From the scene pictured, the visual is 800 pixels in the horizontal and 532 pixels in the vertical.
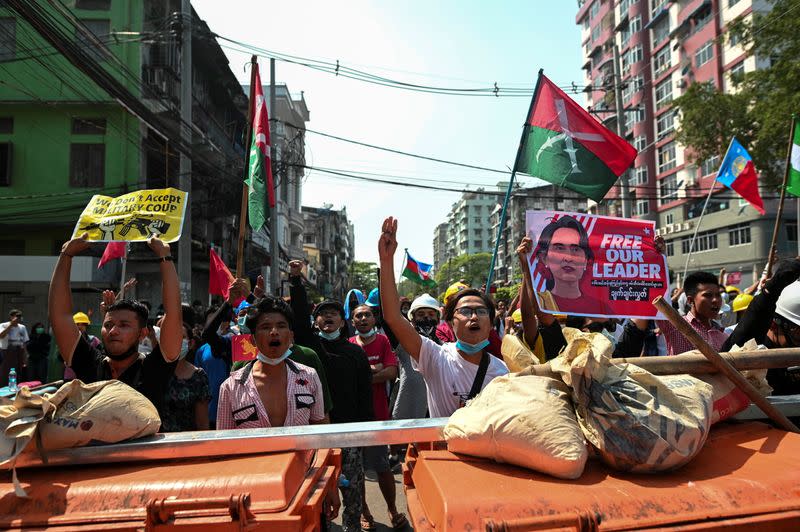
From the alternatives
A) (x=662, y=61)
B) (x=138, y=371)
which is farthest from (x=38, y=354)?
(x=662, y=61)

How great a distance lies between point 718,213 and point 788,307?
108 ft

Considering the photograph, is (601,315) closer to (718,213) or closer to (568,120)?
(568,120)

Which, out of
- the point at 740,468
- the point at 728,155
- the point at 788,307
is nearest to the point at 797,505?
the point at 740,468

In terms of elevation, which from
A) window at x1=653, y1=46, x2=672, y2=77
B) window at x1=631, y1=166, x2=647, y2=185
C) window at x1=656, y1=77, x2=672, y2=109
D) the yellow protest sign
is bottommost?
the yellow protest sign

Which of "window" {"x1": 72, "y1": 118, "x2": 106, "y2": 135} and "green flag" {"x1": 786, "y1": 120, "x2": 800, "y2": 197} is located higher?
"window" {"x1": 72, "y1": 118, "x2": 106, "y2": 135}

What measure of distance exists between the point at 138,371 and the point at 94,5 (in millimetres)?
22409

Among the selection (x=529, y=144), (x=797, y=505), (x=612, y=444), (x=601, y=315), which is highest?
(x=529, y=144)

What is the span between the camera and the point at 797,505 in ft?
4.95

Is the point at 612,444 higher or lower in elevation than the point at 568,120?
lower

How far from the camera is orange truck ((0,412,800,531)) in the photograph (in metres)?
1.45

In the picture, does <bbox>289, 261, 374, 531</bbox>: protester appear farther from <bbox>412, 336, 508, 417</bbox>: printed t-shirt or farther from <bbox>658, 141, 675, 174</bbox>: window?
<bbox>658, 141, 675, 174</bbox>: window

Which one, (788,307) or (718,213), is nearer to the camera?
(788,307)

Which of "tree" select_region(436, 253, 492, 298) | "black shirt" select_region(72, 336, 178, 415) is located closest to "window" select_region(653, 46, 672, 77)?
"black shirt" select_region(72, 336, 178, 415)

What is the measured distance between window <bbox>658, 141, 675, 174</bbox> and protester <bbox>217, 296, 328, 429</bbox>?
38476 mm
